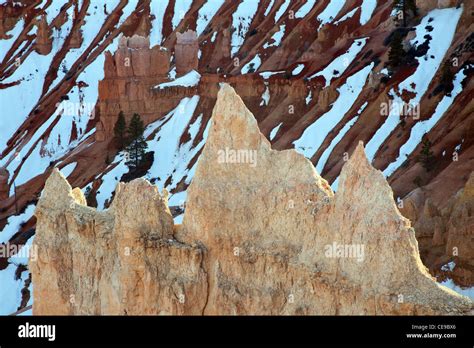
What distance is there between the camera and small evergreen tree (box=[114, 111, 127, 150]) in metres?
111

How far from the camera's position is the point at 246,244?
3691 cm

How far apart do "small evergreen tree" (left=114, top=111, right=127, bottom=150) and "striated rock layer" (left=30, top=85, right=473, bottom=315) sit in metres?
69.1

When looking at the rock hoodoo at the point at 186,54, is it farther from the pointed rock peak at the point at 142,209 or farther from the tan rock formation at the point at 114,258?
the pointed rock peak at the point at 142,209

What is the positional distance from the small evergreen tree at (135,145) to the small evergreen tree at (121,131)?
3.07 ft

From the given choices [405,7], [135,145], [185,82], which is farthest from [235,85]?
[405,7]

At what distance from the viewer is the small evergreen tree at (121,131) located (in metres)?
111

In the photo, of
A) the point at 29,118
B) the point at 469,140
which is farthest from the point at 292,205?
the point at 29,118

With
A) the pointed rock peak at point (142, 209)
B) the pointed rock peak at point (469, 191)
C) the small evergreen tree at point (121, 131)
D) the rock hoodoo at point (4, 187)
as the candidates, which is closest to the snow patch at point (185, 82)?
the small evergreen tree at point (121, 131)

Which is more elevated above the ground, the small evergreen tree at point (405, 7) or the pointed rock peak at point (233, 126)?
the small evergreen tree at point (405, 7)

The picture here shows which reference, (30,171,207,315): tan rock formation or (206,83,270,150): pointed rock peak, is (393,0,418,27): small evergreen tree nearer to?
(30,171,207,315): tan rock formation

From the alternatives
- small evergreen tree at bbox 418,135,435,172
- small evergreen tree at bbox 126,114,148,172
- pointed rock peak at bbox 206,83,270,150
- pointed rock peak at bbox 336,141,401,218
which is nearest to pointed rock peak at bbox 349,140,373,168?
pointed rock peak at bbox 336,141,401,218

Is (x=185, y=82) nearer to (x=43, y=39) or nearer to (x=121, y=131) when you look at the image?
(x=121, y=131)
